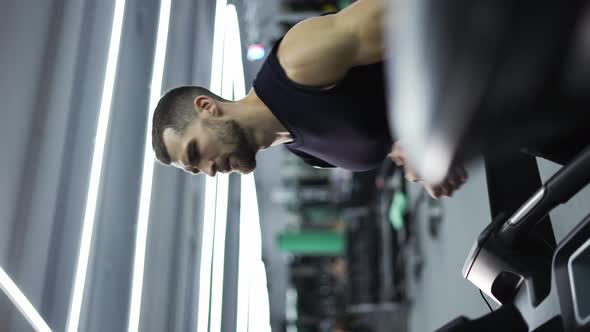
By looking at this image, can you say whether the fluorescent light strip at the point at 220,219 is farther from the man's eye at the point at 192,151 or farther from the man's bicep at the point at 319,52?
the man's bicep at the point at 319,52

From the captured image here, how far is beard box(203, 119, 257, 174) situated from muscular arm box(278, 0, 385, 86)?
0.56 feet

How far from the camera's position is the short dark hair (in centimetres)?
102

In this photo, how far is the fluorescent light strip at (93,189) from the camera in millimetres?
956

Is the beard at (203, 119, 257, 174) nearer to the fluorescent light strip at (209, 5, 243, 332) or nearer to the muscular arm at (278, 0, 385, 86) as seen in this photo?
the muscular arm at (278, 0, 385, 86)

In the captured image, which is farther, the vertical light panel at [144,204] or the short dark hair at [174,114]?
the vertical light panel at [144,204]

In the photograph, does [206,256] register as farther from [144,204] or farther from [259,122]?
[259,122]

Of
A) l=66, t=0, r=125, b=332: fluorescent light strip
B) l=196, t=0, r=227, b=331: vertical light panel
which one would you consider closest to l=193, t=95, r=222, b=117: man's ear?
l=66, t=0, r=125, b=332: fluorescent light strip

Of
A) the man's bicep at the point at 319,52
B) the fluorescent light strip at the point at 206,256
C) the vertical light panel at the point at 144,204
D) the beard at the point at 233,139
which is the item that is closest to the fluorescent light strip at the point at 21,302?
the vertical light panel at the point at 144,204

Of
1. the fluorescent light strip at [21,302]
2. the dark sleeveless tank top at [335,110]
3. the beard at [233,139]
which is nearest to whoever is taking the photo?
the fluorescent light strip at [21,302]

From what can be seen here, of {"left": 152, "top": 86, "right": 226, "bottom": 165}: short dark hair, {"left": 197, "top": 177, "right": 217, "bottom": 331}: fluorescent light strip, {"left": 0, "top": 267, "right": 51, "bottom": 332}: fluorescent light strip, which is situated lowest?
{"left": 0, "top": 267, "right": 51, "bottom": 332}: fluorescent light strip

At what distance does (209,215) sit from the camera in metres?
1.68

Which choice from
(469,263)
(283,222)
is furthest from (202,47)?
(283,222)

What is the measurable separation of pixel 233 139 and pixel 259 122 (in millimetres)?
58

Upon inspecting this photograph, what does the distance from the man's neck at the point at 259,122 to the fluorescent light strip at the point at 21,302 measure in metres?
0.43
